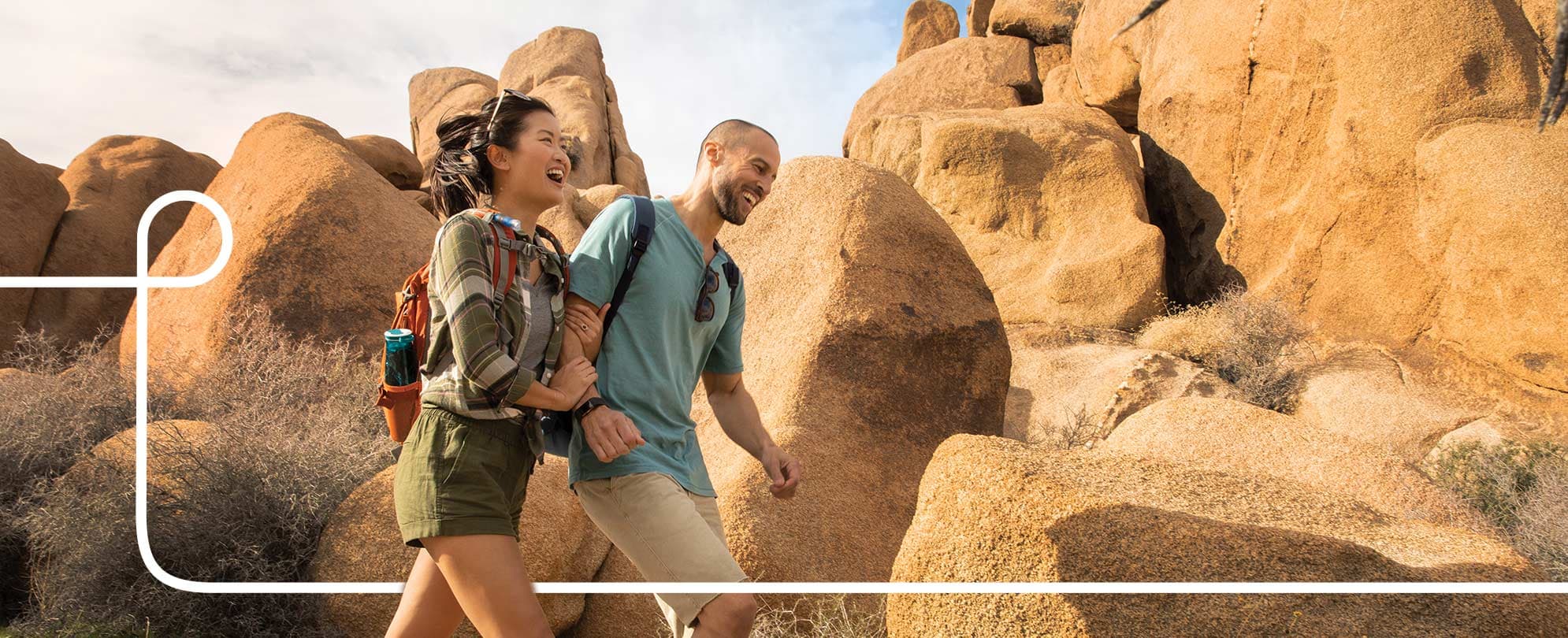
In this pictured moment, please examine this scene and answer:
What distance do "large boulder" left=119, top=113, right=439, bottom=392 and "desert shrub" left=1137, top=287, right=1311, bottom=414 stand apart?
22.6ft

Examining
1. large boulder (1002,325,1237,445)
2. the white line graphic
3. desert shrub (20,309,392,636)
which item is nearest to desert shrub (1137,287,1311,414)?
large boulder (1002,325,1237,445)

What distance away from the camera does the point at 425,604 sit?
1.97 meters

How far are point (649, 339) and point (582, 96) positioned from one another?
22.2m

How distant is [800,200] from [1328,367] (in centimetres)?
628

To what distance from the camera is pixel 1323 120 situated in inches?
404

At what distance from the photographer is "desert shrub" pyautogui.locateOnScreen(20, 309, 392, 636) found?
4.14 m

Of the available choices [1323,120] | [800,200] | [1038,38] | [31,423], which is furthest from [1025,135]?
[31,423]

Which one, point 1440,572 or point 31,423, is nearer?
point 1440,572

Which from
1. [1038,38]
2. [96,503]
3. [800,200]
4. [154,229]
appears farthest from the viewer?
[1038,38]

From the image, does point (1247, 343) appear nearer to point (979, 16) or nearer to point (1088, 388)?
point (1088, 388)

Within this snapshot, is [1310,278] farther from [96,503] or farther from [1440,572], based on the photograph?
[96,503]

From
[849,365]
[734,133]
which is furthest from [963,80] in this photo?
[734,133]

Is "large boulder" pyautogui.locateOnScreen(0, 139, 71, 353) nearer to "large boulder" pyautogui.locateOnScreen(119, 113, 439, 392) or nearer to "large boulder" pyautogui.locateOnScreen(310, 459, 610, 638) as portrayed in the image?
"large boulder" pyautogui.locateOnScreen(119, 113, 439, 392)

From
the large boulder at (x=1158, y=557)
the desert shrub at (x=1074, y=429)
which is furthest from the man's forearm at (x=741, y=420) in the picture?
the desert shrub at (x=1074, y=429)
